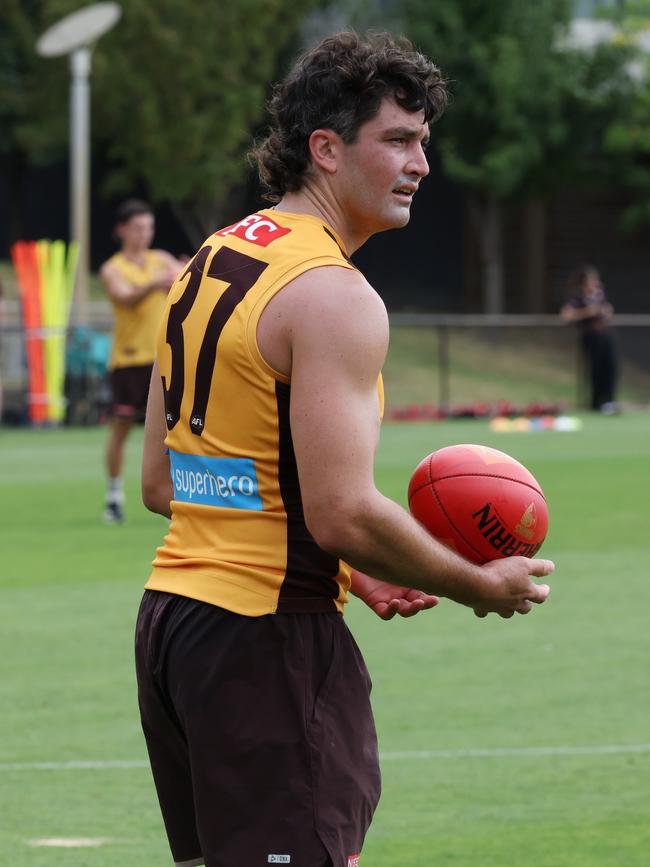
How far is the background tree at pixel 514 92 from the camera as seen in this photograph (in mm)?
36094

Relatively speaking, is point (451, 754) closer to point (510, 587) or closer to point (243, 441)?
point (510, 587)

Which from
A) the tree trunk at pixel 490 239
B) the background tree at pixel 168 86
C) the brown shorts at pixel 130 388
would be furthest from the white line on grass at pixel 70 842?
the tree trunk at pixel 490 239

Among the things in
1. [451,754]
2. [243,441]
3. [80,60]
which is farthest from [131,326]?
[80,60]

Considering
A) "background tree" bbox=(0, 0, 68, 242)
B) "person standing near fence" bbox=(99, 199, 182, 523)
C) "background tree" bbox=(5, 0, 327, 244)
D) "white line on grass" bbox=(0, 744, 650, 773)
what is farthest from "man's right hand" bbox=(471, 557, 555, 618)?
"background tree" bbox=(0, 0, 68, 242)

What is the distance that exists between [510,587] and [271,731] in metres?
0.58

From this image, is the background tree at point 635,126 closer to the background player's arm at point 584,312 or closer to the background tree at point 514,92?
the background tree at point 514,92

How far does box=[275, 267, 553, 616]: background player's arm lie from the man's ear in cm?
31

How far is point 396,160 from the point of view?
3.55m

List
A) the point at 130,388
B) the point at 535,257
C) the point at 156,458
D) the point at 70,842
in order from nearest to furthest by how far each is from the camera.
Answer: the point at 156,458 → the point at 70,842 → the point at 130,388 → the point at 535,257

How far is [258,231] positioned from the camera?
3.53 metres

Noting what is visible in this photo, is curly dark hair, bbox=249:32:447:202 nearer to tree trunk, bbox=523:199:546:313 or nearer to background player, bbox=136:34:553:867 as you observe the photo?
background player, bbox=136:34:553:867

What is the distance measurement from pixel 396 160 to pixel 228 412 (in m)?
0.64

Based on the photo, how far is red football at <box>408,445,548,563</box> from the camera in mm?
3719

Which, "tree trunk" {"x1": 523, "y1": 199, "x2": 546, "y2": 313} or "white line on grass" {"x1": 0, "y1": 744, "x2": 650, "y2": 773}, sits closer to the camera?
"white line on grass" {"x1": 0, "y1": 744, "x2": 650, "y2": 773}
